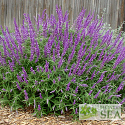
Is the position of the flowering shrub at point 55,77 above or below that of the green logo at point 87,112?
above

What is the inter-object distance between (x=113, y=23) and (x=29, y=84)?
720 cm

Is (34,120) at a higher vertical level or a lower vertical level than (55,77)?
lower

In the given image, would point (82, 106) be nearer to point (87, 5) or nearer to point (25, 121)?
point (25, 121)

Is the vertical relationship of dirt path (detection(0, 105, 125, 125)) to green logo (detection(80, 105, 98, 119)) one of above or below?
below

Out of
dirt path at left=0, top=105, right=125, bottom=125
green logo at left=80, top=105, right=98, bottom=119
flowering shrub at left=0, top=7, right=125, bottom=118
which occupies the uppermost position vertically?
flowering shrub at left=0, top=7, right=125, bottom=118

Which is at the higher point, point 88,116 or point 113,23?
point 113,23

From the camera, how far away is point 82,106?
8.50 ft

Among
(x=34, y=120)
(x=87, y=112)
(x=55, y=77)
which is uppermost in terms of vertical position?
(x=55, y=77)

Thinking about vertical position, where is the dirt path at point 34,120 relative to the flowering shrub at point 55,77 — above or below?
below

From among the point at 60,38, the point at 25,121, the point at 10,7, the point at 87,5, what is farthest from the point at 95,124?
the point at 10,7

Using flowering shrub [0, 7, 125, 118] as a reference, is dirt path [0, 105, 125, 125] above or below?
below

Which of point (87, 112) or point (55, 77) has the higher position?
point (55, 77)

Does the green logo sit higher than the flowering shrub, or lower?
lower

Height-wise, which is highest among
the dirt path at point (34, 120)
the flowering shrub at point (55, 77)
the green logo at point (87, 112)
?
the flowering shrub at point (55, 77)
